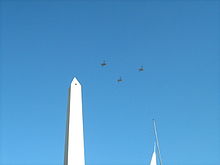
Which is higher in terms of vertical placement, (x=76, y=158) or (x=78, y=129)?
(x=78, y=129)

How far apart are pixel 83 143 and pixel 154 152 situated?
17828mm

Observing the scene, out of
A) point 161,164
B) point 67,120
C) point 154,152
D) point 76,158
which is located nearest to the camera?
point 76,158

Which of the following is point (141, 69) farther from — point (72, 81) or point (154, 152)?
point (154, 152)

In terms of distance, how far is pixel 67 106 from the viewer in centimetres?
3278

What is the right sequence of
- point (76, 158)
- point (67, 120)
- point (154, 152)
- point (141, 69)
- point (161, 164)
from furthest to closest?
point (154, 152), point (161, 164), point (141, 69), point (67, 120), point (76, 158)

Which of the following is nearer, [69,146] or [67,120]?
[69,146]

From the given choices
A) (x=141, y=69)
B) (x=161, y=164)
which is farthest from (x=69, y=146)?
(x=161, y=164)

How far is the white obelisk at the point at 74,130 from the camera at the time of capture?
29.0m

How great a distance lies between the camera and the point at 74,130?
30297mm

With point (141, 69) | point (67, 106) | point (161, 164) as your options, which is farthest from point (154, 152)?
point (67, 106)

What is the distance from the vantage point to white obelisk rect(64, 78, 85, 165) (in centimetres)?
2899

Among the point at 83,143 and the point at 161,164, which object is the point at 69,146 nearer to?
the point at 83,143

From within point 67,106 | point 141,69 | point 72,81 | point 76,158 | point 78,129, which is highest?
point 141,69

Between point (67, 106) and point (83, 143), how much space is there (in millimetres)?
4435
